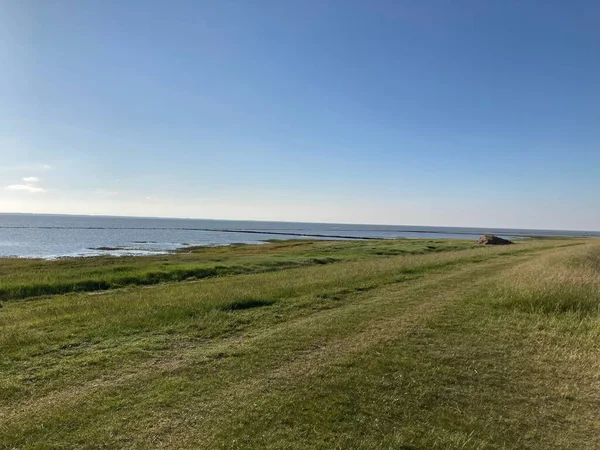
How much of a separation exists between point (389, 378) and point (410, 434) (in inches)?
72.0

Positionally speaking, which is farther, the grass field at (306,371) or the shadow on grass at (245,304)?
the shadow on grass at (245,304)

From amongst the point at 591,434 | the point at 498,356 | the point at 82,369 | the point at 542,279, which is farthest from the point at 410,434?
the point at 542,279

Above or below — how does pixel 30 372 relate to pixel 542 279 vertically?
below

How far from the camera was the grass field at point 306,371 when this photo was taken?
19.3 feet

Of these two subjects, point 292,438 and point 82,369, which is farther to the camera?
point 82,369

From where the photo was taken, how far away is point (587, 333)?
11.2 metres

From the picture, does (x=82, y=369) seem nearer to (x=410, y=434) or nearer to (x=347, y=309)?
(x=410, y=434)

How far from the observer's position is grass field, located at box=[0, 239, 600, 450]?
5875 mm

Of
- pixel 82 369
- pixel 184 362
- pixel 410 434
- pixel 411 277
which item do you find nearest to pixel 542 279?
pixel 411 277

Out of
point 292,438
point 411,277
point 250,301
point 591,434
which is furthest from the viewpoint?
point 411,277

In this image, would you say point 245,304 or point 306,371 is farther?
point 245,304

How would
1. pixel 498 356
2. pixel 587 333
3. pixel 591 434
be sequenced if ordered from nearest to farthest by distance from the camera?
pixel 591 434
pixel 498 356
pixel 587 333

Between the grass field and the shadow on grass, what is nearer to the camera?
the grass field

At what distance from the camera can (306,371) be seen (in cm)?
795
